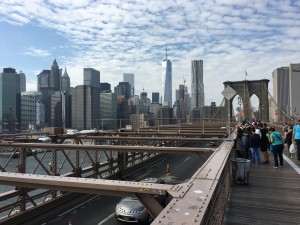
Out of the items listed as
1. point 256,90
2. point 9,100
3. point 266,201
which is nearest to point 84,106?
point 9,100

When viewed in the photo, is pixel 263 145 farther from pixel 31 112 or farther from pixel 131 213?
pixel 31 112

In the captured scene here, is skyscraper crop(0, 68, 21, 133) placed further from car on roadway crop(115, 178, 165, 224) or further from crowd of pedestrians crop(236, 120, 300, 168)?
crowd of pedestrians crop(236, 120, 300, 168)

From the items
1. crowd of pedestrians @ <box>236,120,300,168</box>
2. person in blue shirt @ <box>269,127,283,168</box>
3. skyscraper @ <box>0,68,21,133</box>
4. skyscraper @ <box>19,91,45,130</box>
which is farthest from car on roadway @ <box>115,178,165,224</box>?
skyscraper @ <box>19,91,45,130</box>

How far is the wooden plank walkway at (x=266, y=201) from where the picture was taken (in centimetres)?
591

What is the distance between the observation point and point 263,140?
1392 centimetres

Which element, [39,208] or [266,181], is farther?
[39,208]

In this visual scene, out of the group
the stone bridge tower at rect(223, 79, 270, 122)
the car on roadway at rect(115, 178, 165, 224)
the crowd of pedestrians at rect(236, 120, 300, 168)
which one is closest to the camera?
the crowd of pedestrians at rect(236, 120, 300, 168)

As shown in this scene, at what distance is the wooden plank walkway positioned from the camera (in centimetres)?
591

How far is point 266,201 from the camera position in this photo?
23.6 feet

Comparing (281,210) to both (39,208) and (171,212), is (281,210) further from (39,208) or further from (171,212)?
(39,208)

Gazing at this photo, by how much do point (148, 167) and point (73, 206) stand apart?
13206 millimetres

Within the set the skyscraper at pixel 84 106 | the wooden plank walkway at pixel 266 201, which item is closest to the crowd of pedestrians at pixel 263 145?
the wooden plank walkway at pixel 266 201

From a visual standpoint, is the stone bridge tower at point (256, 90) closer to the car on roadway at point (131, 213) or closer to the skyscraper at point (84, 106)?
the skyscraper at point (84, 106)

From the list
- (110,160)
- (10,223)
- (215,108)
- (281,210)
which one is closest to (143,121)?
(110,160)
